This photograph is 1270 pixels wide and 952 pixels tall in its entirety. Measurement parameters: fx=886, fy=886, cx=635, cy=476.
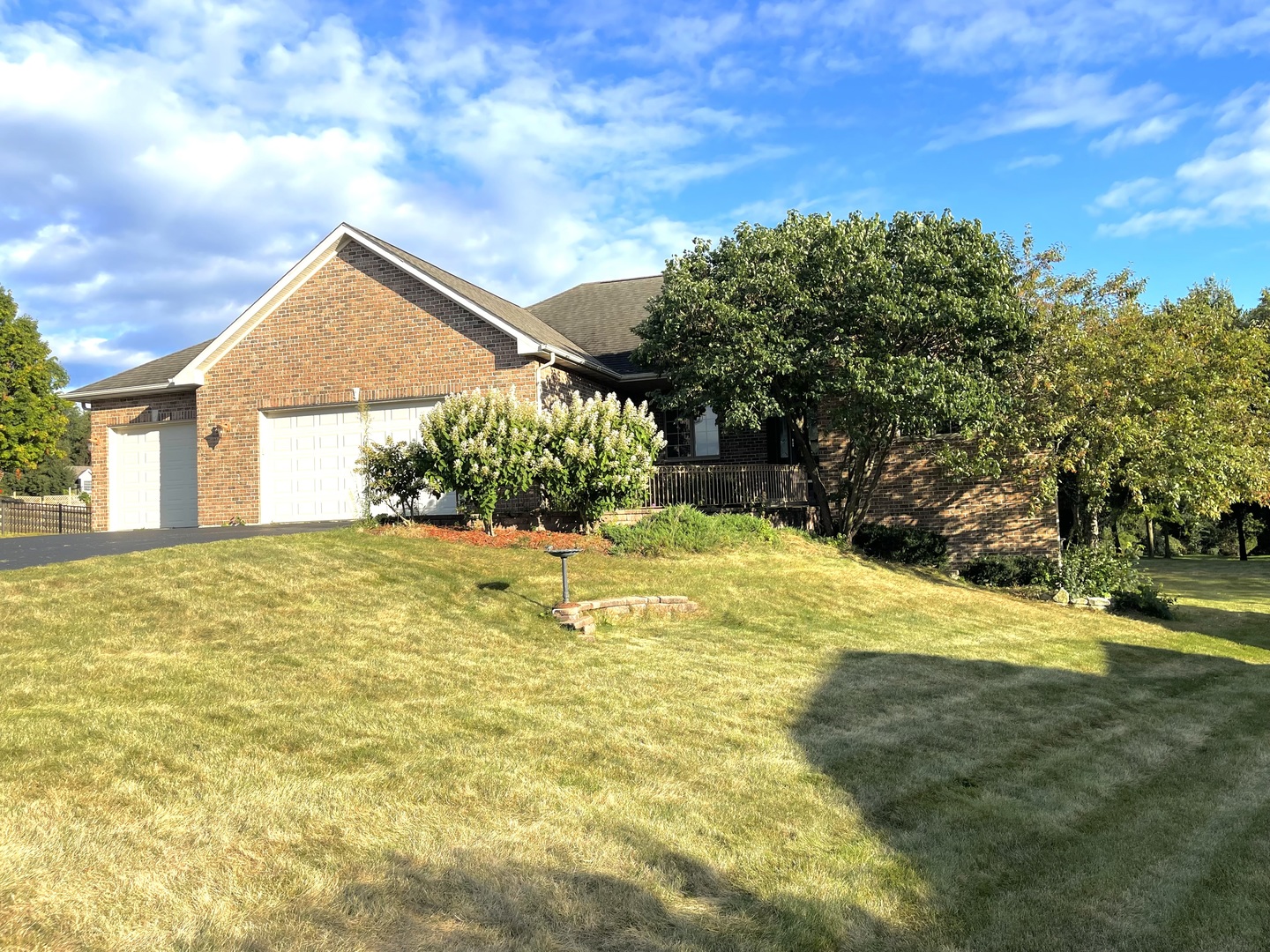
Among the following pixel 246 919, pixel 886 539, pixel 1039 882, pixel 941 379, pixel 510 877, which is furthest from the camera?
pixel 886 539

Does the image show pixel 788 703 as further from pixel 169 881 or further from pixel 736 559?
pixel 736 559

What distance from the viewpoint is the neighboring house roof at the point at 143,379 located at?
1998 cm

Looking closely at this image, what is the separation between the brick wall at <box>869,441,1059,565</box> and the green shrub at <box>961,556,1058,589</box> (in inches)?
26.1

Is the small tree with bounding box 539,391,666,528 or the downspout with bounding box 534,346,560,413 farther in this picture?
the downspout with bounding box 534,346,560,413

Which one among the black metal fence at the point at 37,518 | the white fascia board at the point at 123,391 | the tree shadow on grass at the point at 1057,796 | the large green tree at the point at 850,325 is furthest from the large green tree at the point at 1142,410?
the black metal fence at the point at 37,518

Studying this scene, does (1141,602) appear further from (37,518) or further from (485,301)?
(37,518)

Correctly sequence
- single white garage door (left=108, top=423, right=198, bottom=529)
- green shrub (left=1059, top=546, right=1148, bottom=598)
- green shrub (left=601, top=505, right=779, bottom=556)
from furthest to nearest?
1. single white garage door (left=108, top=423, right=198, bottom=529)
2. green shrub (left=1059, top=546, right=1148, bottom=598)
3. green shrub (left=601, top=505, right=779, bottom=556)

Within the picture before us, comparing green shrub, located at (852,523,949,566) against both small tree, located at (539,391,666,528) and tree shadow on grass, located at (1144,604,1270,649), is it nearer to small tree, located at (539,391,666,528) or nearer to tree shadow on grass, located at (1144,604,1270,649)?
tree shadow on grass, located at (1144,604,1270,649)

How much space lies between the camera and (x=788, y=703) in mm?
7801

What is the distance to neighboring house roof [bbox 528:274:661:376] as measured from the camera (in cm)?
2119

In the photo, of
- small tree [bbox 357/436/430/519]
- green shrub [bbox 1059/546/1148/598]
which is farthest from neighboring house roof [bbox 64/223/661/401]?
green shrub [bbox 1059/546/1148/598]

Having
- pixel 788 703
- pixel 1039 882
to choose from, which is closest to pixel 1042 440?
pixel 788 703

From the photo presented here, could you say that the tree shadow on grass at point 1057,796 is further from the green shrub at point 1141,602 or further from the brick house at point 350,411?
the brick house at point 350,411

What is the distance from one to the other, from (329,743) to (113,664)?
240 centimetres
